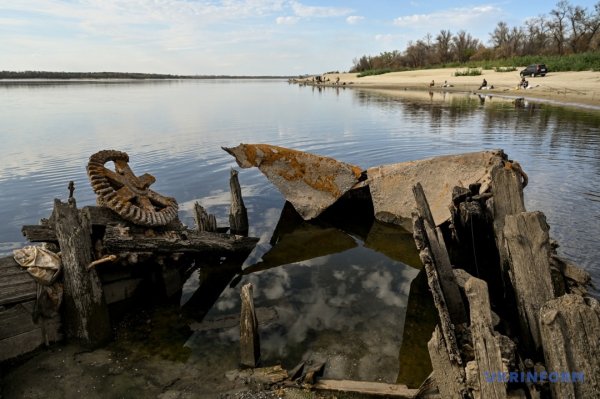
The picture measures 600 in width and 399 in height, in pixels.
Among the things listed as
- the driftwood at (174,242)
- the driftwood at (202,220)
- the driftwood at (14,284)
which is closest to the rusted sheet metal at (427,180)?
the driftwood at (174,242)

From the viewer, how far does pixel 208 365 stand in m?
5.79

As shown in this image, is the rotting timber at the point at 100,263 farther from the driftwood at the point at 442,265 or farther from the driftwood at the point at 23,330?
the driftwood at the point at 442,265

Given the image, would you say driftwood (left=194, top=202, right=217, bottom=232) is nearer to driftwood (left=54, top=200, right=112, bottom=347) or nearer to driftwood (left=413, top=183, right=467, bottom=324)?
driftwood (left=54, top=200, right=112, bottom=347)

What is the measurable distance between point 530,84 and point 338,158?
33.9 metres

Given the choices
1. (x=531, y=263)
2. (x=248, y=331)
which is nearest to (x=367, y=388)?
(x=248, y=331)

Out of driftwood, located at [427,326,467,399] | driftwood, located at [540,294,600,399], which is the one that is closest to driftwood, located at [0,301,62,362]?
driftwood, located at [427,326,467,399]

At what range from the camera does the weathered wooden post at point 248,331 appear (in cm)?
548

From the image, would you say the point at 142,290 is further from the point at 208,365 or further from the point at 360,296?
the point at 360,296

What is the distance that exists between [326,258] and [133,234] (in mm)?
4352

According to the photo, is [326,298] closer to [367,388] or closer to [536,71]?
[367,388]

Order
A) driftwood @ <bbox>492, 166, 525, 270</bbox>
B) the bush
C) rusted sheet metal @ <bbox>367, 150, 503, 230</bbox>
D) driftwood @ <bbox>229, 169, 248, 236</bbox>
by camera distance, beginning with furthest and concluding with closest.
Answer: the bush → driftwood @ <bbox>229, 169, 248, 236</bbox> → rusted sheet metal @ <bbox>367, 150, 503, 230</bbox> → driftwood @ <bbox>492, 166, 525, 270</bbox>

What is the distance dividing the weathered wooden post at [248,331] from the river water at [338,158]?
0.38 meters

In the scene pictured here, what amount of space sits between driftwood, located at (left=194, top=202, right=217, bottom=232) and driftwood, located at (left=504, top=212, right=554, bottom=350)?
6.25 metres

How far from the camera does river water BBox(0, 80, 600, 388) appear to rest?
6.57 metres
